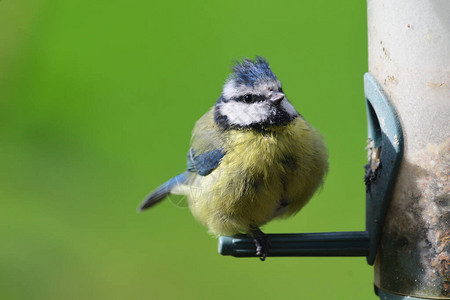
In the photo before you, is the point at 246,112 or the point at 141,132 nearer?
the point at 246,112

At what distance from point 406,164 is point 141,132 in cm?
165

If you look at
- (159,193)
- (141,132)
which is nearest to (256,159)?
(159,193)

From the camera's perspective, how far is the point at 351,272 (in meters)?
3.65

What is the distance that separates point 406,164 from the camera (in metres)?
2.60

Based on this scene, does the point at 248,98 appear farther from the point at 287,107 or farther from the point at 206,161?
the point at 206,161

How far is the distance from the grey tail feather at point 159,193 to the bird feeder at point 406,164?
0.85 metres

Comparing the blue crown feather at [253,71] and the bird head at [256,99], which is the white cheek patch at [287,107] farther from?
the blue crown feather at [253,71]

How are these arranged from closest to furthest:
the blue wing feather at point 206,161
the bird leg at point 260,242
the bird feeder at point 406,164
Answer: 1. the bird feeder at point 406,164
2. the bird leg at point 260,242
3. the blue wing feather at point 206,161

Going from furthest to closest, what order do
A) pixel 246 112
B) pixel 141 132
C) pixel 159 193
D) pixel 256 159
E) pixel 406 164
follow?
pixel 141 132, pixel 159 193, pixel 246 112, pixel 256 159, pixel 406 164

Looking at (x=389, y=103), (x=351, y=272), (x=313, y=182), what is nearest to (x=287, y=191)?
(x=313, y=182)

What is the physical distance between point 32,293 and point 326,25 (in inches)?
85.6

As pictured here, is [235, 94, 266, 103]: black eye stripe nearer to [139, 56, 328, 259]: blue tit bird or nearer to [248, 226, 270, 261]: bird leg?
[139, 56, 328, 259]: blue tit bird

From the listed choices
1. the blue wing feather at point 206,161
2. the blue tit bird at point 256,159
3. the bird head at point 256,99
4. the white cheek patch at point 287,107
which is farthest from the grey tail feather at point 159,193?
the white cheek patch at point 287,107

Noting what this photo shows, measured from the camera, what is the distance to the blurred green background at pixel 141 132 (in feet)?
12.2
